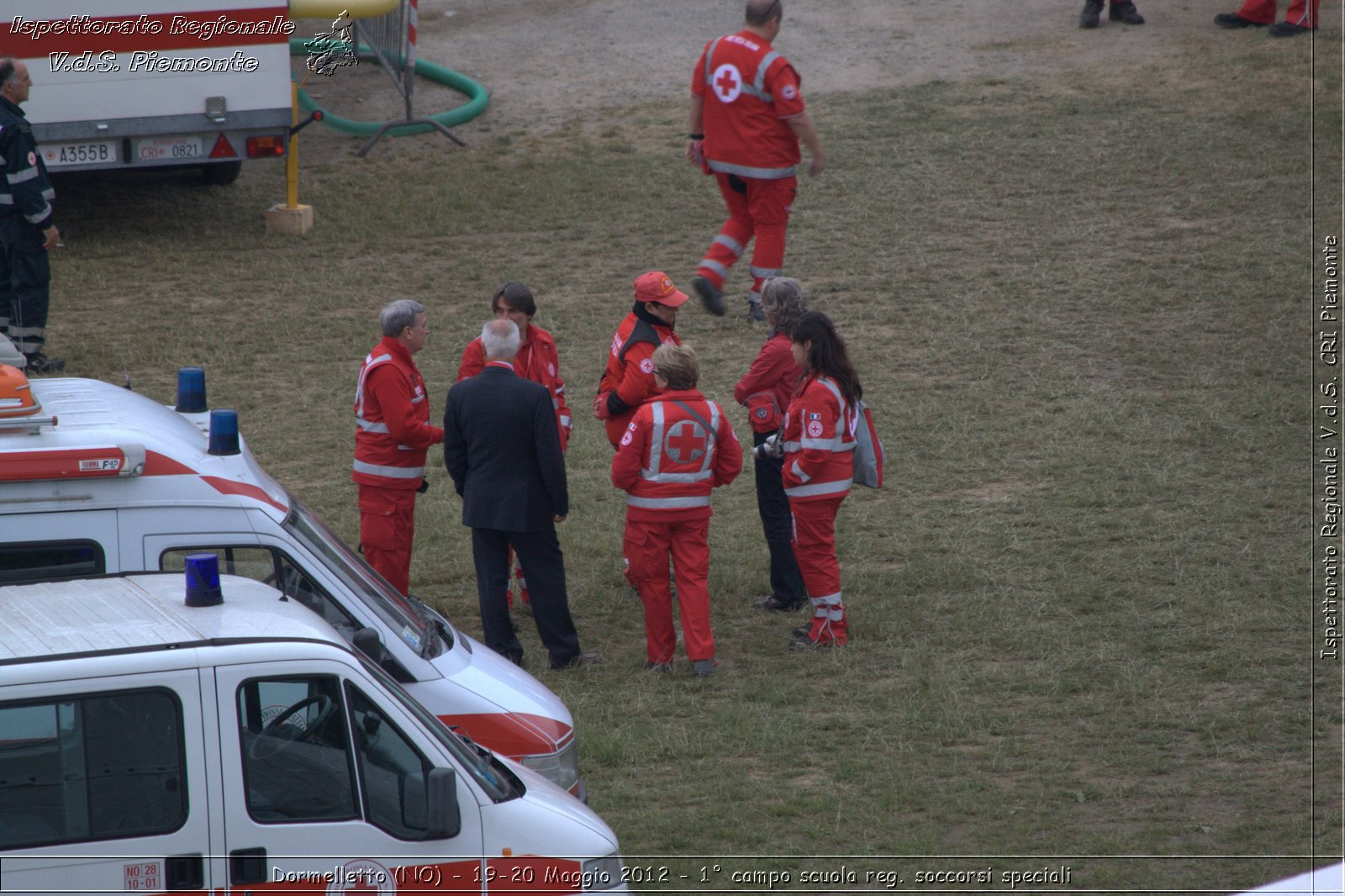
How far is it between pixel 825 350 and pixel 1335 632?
305cm

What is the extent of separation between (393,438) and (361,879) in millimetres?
3474

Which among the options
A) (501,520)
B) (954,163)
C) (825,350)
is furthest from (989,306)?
(501,520)

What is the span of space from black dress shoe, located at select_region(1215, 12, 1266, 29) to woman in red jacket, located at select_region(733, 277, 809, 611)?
13522 mm

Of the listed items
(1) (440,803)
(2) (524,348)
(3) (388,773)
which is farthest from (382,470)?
Result: (1) (440,803)

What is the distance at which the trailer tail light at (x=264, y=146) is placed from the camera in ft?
42.6

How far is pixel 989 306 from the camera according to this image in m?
12.2

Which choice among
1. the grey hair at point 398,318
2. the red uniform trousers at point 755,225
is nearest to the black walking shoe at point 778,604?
the grey hair at point 398,318

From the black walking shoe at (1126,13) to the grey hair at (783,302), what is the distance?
13194 mm

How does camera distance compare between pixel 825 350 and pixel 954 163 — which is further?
pixel 954 163

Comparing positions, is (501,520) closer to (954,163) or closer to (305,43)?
(954,163)

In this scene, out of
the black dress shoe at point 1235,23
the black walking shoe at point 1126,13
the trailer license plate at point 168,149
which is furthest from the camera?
the black walking shoe at point 1126,13

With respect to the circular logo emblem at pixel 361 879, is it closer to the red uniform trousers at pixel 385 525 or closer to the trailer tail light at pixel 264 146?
the red uniform trousers at pixel 385 525

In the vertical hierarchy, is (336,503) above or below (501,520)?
below

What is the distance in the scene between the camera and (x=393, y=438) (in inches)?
281
